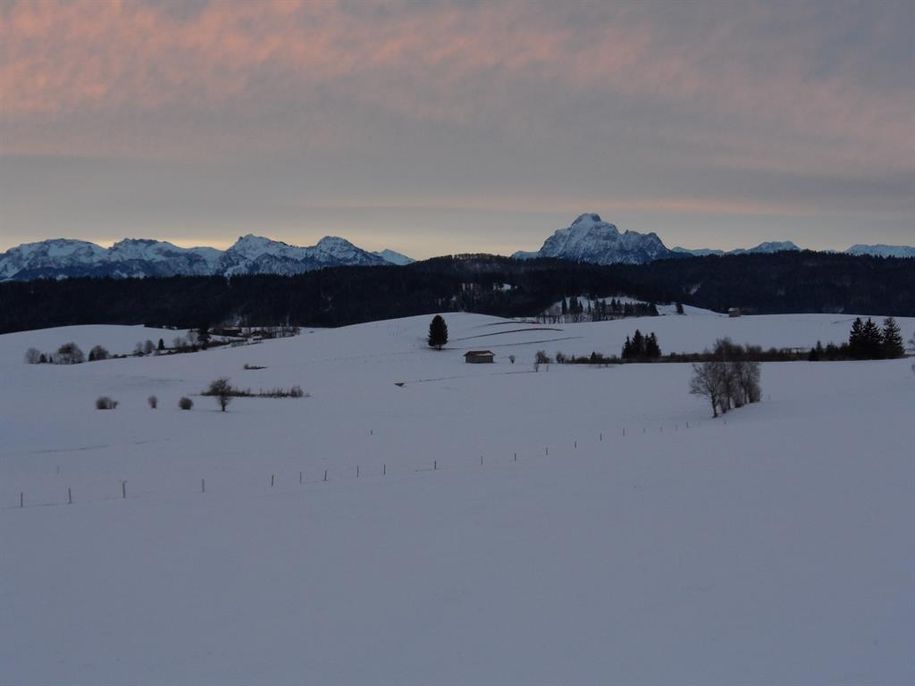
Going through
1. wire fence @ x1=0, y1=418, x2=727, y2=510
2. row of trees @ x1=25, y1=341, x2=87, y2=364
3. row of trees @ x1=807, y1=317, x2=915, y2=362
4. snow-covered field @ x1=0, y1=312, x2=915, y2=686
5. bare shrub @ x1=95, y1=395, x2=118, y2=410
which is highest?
row of trees @ x1=25, y1=341, x2=87, y2=364

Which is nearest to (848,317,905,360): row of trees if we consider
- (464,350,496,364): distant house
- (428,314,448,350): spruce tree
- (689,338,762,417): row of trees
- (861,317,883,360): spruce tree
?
(861,317,883,360): spruce tree

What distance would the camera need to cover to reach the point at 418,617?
14.3m

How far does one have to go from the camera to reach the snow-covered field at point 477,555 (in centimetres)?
1230

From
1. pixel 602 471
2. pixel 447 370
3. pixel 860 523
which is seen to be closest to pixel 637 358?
pixel 447 370

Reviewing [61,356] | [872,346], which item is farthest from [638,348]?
[61,356]

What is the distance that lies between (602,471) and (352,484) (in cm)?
1059

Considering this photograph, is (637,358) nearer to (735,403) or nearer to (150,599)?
(735,403)

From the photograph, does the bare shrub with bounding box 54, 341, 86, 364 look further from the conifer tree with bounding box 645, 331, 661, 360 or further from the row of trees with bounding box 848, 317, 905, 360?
the row of trees with bounding box 848, 317, 905, 360

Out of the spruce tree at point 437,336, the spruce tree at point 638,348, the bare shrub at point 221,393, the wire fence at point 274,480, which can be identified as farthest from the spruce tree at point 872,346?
the bare shrub at point 221,393

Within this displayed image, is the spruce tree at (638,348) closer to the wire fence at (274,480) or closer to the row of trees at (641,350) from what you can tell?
the row of trees at (641,350)

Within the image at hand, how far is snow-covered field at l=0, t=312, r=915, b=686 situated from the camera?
12305 millimetres

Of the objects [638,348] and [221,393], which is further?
[638,348]

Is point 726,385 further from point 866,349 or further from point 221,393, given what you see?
point 866,349

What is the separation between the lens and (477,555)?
18125mm
